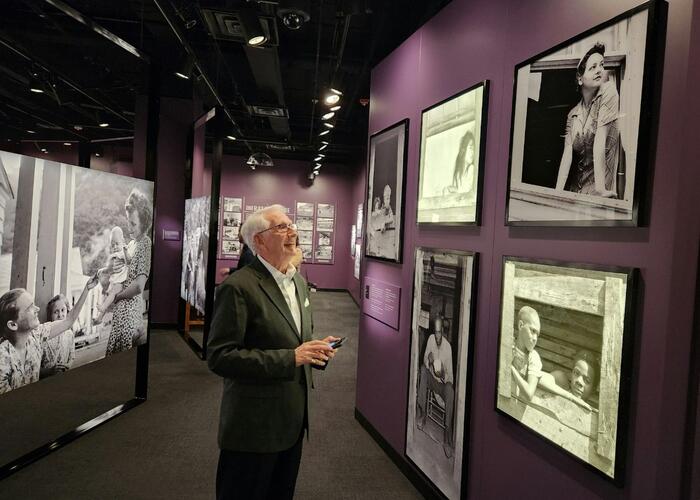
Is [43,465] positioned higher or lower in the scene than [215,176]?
lower

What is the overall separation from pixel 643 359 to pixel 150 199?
3.97 metres

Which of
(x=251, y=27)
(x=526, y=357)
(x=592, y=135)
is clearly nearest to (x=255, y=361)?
(x=526, y=357)

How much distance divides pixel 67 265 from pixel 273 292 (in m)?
2.16

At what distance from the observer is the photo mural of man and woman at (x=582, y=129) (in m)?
1.58

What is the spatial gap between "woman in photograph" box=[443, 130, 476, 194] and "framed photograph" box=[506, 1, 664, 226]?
379 millimetres

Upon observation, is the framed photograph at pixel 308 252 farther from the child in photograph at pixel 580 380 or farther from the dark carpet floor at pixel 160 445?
the child in photograph at pixel 580 380

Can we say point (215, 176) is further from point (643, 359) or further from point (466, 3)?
point (643, 359)

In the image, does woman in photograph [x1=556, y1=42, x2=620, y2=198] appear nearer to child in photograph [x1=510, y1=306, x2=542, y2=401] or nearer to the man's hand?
child in photograph [x1=510, y1=306, x2=542, y2=401]

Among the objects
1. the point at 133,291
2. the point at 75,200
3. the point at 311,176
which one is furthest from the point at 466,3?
the point at 311,176

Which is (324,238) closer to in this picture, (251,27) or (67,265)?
(251,27)

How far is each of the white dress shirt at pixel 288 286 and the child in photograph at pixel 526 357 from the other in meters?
1.00

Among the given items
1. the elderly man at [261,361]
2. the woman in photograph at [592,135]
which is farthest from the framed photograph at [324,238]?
the woman in photograph at [592,135]

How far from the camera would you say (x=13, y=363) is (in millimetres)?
2832

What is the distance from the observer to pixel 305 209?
44.0 feet
